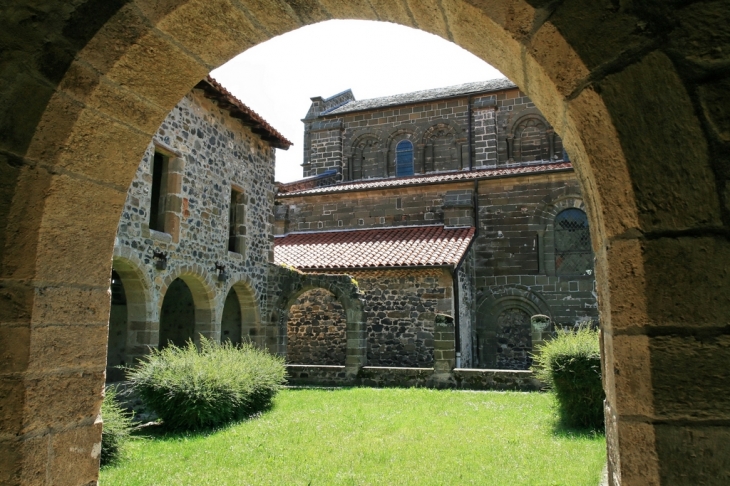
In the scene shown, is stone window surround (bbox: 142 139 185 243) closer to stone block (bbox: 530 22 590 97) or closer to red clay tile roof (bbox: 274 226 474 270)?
red clay tile roof (bbox: 274 226 474 270)

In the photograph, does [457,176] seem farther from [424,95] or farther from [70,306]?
[70,306]

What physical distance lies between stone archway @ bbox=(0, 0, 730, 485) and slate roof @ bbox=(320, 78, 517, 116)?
18.4 metres

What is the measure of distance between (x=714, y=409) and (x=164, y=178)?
10259 mm

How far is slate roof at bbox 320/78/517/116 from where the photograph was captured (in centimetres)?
1967

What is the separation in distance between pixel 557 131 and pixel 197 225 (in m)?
9.85

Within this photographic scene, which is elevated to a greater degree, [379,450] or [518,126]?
[518,126]

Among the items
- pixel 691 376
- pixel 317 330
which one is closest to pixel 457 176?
pixel 317 330

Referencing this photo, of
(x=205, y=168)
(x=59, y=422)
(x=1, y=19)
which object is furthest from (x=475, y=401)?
(x=1, y=19)

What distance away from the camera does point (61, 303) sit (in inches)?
81.7

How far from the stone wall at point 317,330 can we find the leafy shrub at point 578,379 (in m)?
8.13

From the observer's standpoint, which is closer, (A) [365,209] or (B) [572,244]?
(B) [572,244]

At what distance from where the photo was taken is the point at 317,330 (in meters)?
16.0

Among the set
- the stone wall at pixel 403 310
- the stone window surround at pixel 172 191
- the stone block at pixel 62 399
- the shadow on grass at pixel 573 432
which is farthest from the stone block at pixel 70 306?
the stone wall at pixel 403 310

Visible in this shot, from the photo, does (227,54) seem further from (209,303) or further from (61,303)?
(209,303)
